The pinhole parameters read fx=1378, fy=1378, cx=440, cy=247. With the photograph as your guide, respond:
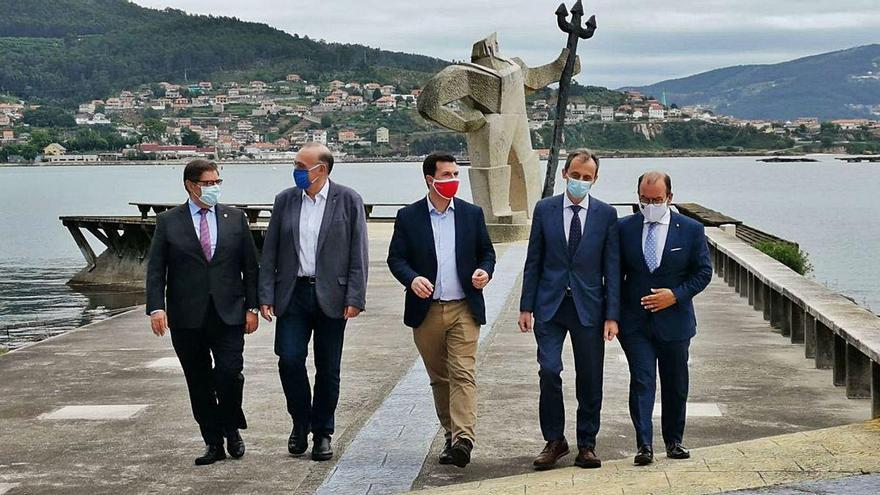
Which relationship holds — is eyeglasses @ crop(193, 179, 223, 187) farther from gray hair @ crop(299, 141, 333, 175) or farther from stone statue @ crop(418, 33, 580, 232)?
stone statue @ crop(418, 33, 580, 232)

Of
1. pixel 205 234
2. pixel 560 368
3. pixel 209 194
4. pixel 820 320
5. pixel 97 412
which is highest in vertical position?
pixel 209 194

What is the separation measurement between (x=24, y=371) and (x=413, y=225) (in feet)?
15.4

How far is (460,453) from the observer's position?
7.46m

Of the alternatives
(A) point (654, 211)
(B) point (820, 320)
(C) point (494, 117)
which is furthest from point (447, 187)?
(C) point (494, 117)

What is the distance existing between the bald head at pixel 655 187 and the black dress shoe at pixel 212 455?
2812mm

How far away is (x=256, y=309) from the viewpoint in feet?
26.2

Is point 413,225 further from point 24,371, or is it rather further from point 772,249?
point 772,249

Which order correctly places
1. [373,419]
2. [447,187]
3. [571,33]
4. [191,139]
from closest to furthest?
[447,187] → [373,419] → [571,33] → [191,139]

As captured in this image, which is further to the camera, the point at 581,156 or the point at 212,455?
the point at 212,455

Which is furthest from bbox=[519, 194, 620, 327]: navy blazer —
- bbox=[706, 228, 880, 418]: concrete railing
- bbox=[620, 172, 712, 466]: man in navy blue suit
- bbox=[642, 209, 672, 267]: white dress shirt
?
bbox=[706, 228, 880, 418]: concrete railing

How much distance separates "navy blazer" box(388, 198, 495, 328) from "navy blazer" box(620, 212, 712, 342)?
2.82 ft

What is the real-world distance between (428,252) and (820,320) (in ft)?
13.9

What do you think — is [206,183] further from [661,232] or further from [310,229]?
[661,232]

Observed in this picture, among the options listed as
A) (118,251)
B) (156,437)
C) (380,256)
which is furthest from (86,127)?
(156,437)
